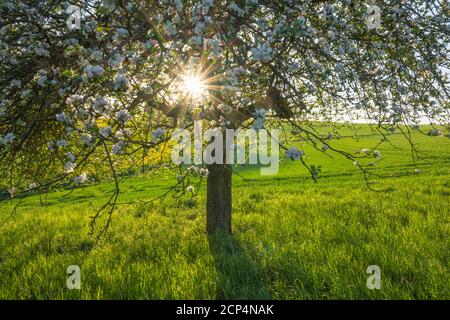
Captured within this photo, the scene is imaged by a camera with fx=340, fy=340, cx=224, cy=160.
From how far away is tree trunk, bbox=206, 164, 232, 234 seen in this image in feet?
24.1

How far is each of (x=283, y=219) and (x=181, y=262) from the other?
3.50 metres

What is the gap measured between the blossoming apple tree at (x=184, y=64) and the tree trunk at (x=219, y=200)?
6.02 ft

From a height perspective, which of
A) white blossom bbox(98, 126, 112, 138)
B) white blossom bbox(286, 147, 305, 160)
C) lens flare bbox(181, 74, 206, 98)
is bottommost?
white blossom bbox(286, 147, 305, 160)

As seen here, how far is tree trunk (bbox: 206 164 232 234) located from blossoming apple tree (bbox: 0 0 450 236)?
6.02ft

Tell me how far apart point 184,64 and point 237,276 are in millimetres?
2977

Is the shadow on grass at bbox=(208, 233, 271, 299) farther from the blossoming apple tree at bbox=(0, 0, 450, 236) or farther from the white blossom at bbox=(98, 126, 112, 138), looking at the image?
the white blossom at bbox=(98, 126, 112, 138)

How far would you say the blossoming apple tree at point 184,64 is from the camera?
3107 mm

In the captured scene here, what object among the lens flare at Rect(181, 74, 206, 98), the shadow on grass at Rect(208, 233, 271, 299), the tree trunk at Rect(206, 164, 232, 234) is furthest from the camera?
the tree trunk at Rect(206, 164, 232, 234)

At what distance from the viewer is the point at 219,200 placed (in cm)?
746

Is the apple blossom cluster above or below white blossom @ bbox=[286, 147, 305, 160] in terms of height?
above

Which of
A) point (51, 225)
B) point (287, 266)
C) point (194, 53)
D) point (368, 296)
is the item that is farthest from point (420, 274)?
point (51, 225)

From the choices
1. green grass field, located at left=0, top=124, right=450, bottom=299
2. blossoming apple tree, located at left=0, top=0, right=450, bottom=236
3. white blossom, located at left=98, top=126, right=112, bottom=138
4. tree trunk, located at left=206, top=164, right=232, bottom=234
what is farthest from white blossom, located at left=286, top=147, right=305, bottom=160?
tree trunk, located at left=206, top=164, right=232, bottom=234

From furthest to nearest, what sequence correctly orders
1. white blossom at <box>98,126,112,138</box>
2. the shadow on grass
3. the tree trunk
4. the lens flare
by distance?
the tree trunk < the shadow on grass < the lens flare < white blossom at <box>98,126,112,138</box>
